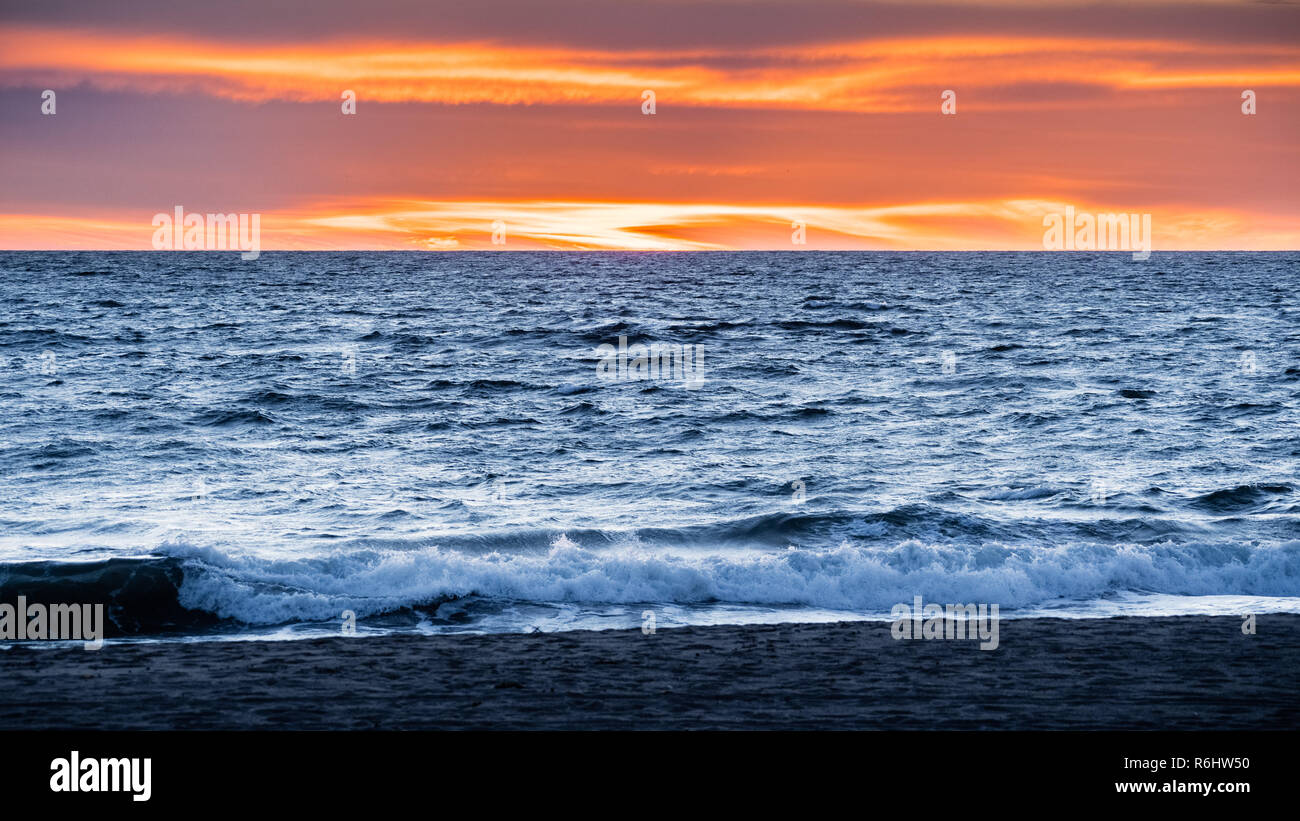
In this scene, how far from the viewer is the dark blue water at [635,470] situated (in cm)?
1557

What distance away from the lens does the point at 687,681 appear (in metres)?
9.94

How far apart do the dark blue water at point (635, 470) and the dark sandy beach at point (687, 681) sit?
222 cm

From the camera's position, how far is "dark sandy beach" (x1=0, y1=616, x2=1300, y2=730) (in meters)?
8.67

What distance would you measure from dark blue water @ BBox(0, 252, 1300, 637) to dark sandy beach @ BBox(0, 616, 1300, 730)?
2215mm

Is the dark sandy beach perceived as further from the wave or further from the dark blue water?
the wave

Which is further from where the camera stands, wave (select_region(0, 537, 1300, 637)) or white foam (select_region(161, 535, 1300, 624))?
white foam (select_region(161, 535, 1300, 624))

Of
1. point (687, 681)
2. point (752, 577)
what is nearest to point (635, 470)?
point (752, 577)

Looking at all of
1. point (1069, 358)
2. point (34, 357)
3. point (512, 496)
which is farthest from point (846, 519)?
point (34, 357)

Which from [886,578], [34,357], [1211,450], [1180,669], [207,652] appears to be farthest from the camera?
[34,357]

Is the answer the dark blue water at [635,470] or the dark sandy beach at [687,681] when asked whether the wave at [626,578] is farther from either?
the dark sandy beach at [687,681]

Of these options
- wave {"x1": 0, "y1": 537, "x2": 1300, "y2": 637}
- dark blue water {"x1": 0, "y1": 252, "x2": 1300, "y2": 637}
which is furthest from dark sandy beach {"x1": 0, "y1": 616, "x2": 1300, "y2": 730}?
wave {"x1": 0, "y1": 537, "x2": 1300, "y2": 637}

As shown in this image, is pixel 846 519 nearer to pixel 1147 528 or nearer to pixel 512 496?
pixel 1147 528

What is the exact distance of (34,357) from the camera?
41.9m

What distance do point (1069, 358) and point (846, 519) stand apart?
26089mm
